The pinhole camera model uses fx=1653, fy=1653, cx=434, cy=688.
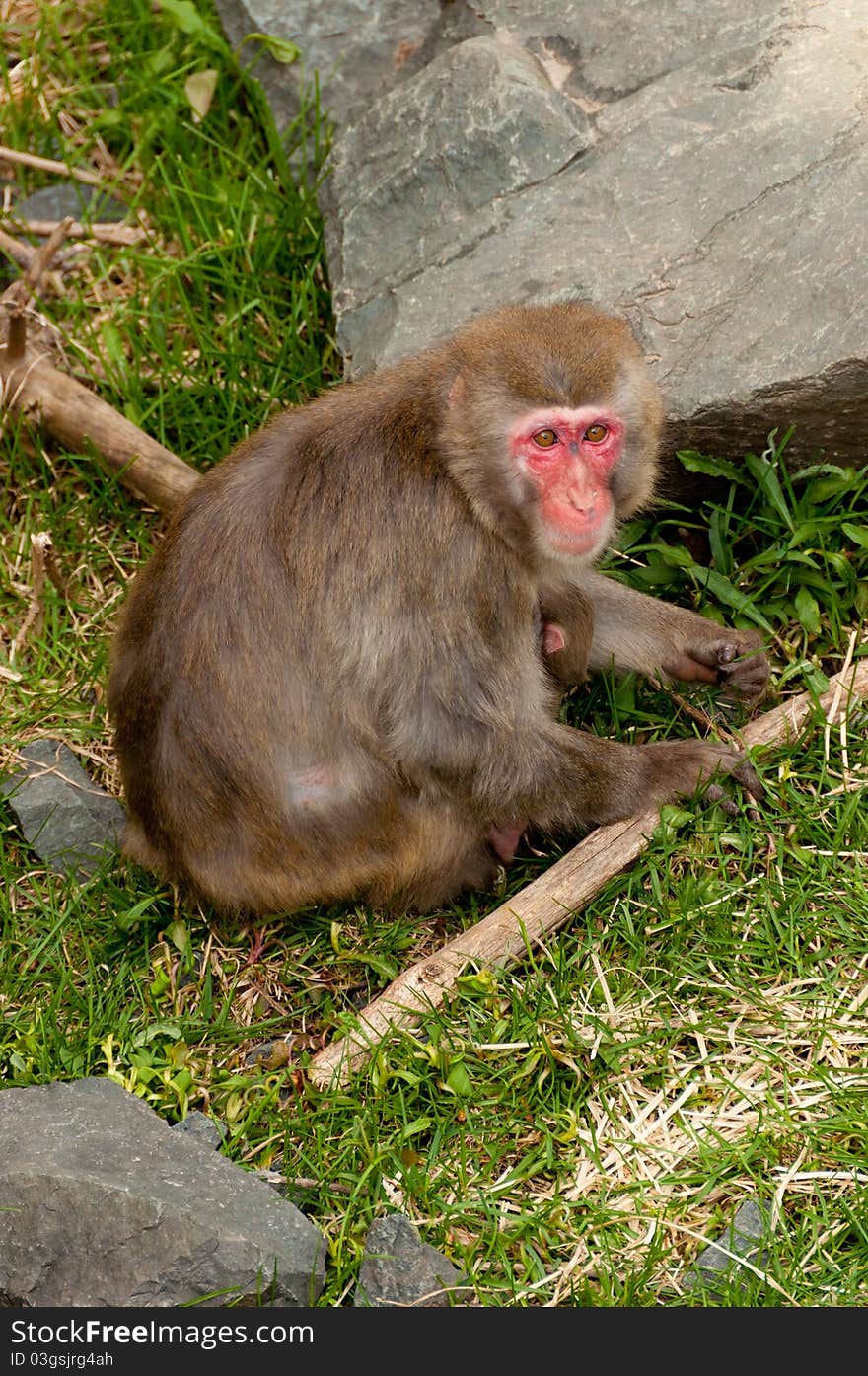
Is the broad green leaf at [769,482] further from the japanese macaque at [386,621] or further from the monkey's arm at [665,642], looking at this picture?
the japanese macaque at [386,621]

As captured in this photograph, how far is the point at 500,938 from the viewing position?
4.87 meters

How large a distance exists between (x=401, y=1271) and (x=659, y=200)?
366 cm

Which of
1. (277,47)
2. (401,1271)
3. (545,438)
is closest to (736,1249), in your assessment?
(401,1271)

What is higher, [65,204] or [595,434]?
[65,204]

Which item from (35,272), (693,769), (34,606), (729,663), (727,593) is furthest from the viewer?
(35,272)

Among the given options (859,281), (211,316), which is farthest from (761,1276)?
(211,316)

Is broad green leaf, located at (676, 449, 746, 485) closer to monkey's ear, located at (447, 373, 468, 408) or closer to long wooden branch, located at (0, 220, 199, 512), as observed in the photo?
monkey's ear, located at (447, 373, 468, 408)

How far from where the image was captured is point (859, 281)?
5.27 meters

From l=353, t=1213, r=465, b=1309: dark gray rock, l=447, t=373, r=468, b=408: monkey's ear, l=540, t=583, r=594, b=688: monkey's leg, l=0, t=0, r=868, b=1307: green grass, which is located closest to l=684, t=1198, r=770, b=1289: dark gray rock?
l=0, t=0, r=868, b=1307: green grass

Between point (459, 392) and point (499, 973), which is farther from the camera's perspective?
point (499, 973)

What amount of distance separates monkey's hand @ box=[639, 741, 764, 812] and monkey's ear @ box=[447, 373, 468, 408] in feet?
4.13

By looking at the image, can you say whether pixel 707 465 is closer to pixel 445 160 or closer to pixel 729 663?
pixel 729 663

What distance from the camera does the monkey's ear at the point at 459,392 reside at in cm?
468

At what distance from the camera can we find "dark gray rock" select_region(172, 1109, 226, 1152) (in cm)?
448
